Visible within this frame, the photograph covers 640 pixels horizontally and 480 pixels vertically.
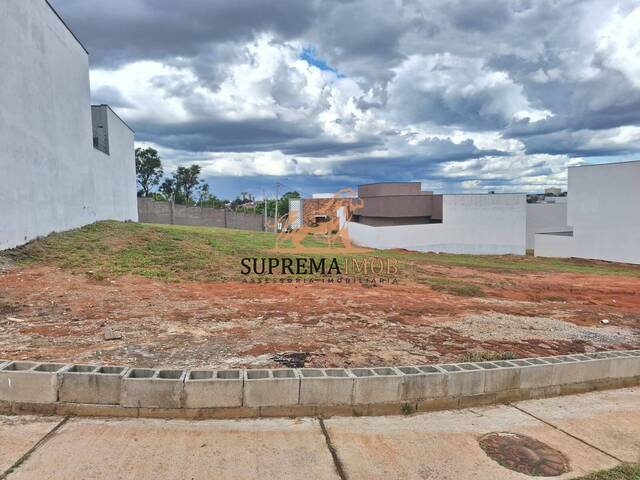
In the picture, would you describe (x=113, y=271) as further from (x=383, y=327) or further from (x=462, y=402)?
(x=462, y=402)

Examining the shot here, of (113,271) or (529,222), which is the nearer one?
(113,271)

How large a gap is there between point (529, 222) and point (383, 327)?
29931 millimetres

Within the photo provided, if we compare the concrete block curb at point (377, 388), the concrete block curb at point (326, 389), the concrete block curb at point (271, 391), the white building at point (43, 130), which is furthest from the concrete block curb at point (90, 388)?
the white building at point (43, 130)

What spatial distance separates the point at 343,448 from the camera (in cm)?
→ 268

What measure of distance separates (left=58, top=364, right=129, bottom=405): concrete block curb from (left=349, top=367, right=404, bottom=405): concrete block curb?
1.78 meters

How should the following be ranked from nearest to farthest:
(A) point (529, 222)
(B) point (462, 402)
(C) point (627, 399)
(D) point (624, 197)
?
1. (B) point (462, 402)
2. (C) point (627, 399)
3. (D) point (624, 197)
4. (A) point (529, 222)

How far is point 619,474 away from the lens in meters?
2.46

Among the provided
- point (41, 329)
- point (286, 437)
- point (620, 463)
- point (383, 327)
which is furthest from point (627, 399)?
point (41, 329)

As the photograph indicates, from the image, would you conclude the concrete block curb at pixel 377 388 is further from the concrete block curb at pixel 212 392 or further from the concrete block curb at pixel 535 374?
the concrete block curb at pixel 535 374

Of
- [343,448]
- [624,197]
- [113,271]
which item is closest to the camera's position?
[343,448]

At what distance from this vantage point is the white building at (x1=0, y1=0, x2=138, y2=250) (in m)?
8.67

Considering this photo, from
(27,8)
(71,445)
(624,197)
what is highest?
(27,8)

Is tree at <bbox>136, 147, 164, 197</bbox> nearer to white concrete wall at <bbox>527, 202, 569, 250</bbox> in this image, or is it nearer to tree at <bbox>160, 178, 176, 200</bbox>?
tree at <bbox>160, 178, 176, 200</bbox>

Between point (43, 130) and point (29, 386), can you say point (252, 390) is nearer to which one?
point (29, 386)
